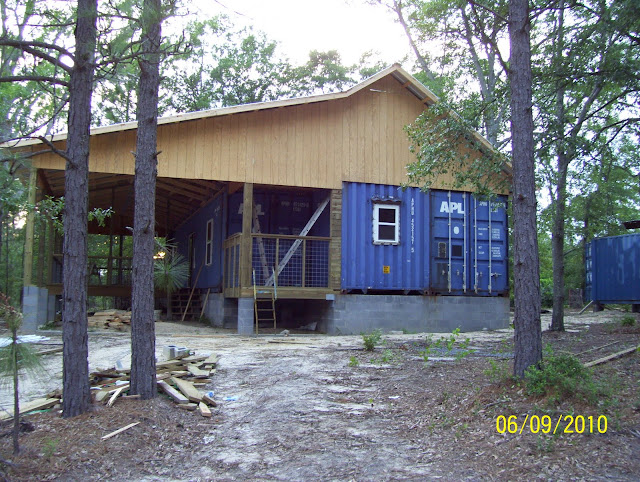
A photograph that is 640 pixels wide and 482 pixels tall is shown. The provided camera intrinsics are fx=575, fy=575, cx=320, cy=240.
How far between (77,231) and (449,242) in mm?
11838

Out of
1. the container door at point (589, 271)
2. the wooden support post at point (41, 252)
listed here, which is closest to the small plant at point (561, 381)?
the wooden support post at point (41, 252)

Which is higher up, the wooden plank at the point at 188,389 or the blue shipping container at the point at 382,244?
the blue shipping container at the point at 382,244

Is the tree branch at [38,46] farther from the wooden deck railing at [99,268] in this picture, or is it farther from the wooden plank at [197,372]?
the wooden deck railing at [99,268]

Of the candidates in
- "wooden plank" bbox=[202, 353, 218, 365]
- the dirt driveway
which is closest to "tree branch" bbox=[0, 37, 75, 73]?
the dirt driveway

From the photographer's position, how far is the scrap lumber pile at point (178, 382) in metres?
6.20

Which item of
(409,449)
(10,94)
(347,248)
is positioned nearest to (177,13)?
(409,449)

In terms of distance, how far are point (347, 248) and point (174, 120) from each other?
5.30 m

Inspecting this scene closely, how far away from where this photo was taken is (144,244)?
627cm

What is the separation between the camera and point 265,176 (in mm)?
14516

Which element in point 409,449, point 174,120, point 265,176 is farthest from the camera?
point 265,176

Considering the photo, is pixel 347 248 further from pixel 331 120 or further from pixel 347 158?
pixel 331 120

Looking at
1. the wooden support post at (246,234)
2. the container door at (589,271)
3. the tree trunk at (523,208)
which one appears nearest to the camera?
the tree trunk at (523,208)
